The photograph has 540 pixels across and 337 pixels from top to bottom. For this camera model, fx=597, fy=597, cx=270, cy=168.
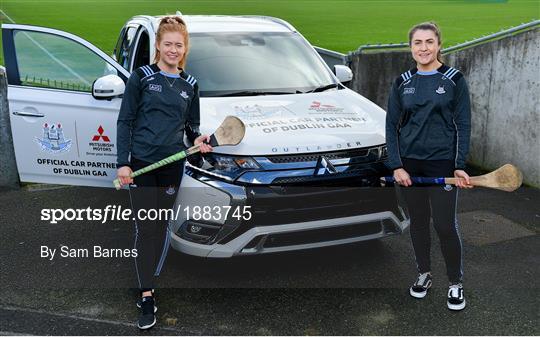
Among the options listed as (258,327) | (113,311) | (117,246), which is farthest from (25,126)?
(258,327)

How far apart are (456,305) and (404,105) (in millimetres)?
1347

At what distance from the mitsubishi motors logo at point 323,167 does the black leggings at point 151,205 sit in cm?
89

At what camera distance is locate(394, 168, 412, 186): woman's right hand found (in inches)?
147

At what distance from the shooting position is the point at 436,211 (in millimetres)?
3803

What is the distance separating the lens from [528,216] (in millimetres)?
5738

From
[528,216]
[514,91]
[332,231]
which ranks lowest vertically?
[528,216]

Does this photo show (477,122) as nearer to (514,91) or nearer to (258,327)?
(514,91)

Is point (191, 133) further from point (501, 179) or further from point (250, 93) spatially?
point (501, 179)

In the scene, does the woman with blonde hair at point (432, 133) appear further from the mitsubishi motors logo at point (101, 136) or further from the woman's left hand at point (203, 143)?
the mitsubishi motors logo at point (101, 136)

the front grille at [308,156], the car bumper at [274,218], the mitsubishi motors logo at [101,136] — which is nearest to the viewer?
the car bumper at [274,218]

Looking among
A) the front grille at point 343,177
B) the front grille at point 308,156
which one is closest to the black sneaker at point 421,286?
the front grille at point 343,177

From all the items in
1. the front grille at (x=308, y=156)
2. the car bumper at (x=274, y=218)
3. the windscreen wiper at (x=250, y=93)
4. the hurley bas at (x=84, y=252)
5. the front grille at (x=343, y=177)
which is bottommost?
the hurley bas at (x=84, y=252)

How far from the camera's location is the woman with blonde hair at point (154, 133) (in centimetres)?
353

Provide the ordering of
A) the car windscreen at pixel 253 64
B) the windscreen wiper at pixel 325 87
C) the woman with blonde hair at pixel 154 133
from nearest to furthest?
the woman with blonde hair at pixel 154 133 → the car windscreen at pixel 253 64 → the windscreen wiper at pixel 325 87
